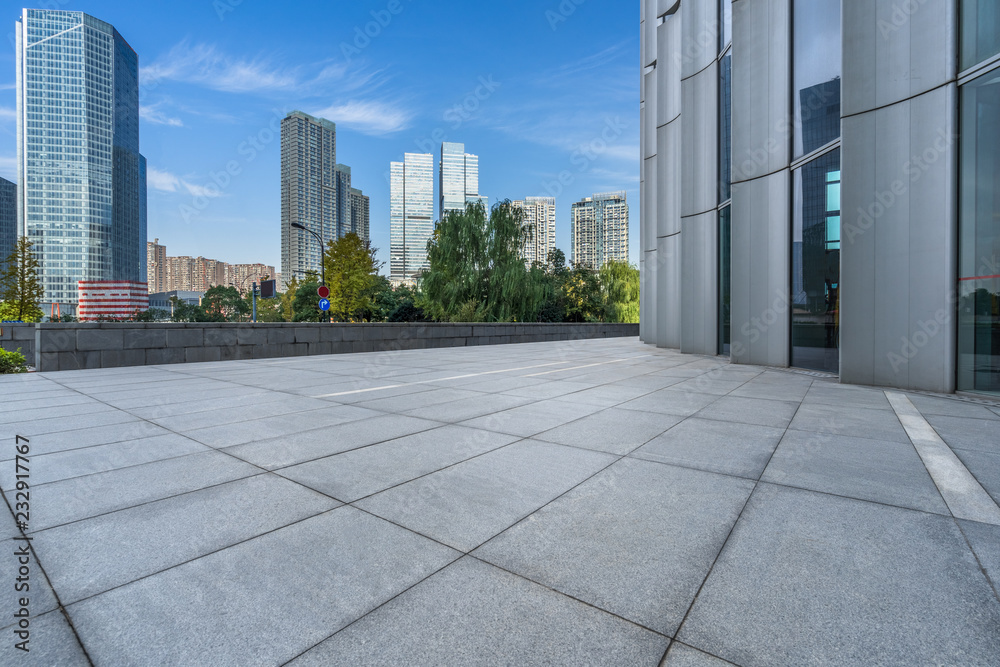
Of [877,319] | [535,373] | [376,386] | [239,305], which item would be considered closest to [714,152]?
[877,319]

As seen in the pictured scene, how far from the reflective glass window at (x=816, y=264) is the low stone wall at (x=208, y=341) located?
12137 millimetres

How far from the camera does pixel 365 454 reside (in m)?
3.89

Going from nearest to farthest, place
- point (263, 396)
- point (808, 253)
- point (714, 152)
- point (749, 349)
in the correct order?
point (263, 396) < point (808, 253) < point (749, 349) < point (714, 152)

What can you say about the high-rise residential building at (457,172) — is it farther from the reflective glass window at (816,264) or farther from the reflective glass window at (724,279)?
the reflective glass window at (816,264)

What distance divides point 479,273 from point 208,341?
18.0 meters

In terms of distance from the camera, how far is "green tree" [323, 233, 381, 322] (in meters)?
38.4

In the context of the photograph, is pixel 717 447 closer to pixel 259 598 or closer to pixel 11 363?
pixel 259 598

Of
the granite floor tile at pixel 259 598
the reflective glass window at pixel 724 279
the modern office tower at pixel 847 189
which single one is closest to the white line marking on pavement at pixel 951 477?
the modern office tower at pixel 847 189

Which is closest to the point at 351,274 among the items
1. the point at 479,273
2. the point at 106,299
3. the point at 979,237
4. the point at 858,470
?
the point at 479,273

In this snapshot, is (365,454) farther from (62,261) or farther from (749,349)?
(62,261)

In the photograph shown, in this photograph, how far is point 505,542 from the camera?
2371mm

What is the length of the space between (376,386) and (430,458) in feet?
14.1

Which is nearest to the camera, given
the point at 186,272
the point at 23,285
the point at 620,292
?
the point at 23,285

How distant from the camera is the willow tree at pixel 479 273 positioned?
28.3 metres
